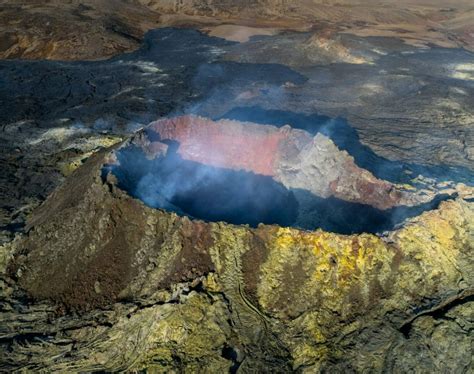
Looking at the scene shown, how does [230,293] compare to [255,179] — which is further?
[255,179]

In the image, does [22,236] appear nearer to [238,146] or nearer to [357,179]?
[238,146]

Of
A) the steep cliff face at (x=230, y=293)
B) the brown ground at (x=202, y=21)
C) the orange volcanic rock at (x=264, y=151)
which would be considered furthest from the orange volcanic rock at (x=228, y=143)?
the brown ground at (x=202, y=21)

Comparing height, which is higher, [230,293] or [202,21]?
[202,21]

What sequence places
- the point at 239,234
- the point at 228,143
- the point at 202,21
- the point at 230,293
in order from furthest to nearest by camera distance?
the point at 202,21
the point at 228,143
the point at 239,234
the point at 230,293

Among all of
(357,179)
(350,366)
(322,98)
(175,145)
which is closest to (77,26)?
(322,98)

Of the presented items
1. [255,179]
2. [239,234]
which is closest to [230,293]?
[239,234]

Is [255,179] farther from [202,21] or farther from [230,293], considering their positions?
[202,21]

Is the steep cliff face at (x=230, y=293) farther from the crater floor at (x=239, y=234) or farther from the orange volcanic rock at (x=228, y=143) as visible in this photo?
the orange volcanic rock at (x=228, y=143)
